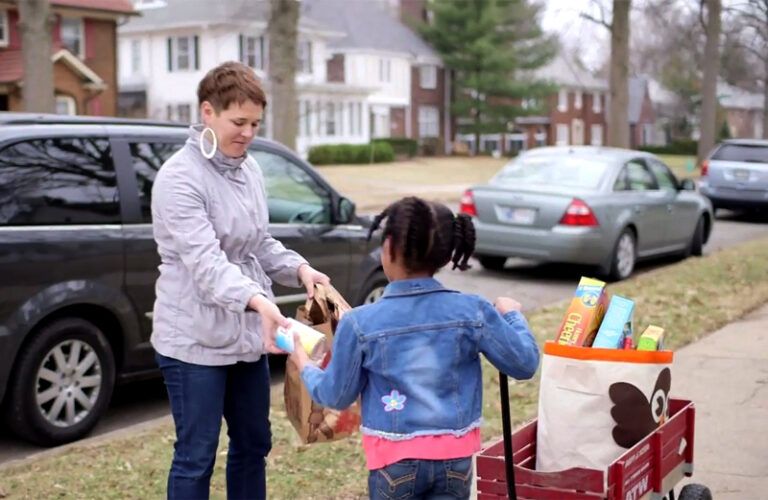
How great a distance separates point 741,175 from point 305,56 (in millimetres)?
31477

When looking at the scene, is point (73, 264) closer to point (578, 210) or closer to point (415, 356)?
point (415, 356)

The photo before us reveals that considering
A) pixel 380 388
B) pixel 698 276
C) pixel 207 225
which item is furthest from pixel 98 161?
pixel 698 276

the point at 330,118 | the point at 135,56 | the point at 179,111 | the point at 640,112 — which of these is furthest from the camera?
the point at 640,112

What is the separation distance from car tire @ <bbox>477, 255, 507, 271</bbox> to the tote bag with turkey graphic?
918 cm

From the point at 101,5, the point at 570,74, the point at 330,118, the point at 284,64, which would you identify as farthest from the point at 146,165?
the point at 570,74

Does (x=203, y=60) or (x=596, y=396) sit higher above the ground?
(x=203, y=60)

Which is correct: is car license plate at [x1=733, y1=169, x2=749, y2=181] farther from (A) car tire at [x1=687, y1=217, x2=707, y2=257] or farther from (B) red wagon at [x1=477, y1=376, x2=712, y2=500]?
(B) red wagon at [x1=477, y1=376, x2=712, y2=500]

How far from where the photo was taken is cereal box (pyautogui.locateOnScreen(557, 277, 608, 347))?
12.3 ft

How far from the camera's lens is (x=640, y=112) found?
86750 mm

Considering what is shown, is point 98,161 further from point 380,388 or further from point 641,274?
point 641,274

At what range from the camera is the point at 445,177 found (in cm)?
3856

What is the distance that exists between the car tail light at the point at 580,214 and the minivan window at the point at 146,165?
622cm

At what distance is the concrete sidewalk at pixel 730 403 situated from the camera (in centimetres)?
513

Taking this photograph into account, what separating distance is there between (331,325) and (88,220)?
2.86 metres
